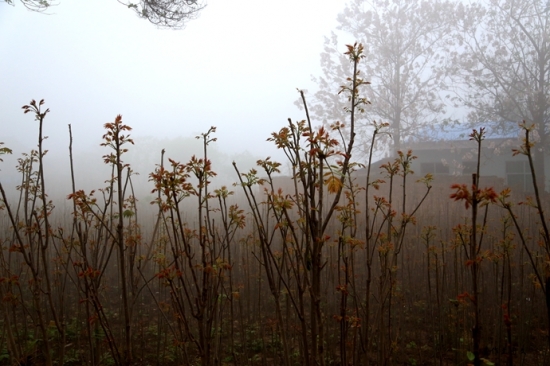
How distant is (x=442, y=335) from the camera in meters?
2.04

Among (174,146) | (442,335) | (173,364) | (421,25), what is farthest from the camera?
(174,146)

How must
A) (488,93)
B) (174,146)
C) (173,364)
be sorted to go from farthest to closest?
(174,146), (488,93), (173,364)

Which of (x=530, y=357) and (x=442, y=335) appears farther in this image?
(x=530, y=357)

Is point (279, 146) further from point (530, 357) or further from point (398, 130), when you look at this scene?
point (398, 130)

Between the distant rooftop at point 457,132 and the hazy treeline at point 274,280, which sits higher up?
the distant rooftop at point 457,132

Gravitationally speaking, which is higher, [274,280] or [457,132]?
[457,132]

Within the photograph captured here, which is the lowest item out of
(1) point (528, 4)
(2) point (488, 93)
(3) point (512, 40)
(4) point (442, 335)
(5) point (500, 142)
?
(4) point (442, 335)

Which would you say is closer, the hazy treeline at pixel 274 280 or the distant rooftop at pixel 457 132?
the hazy treeline at pixel 274 280

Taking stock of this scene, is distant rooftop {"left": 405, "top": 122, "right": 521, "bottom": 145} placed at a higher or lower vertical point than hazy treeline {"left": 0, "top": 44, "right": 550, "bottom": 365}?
higher

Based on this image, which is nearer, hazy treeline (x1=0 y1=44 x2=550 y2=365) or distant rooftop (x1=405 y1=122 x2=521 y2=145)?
hazy treeline (x1=0 y1=44 x2=550 y2=365)

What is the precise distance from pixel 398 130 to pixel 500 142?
2212 mm

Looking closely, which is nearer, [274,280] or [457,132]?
[274,280]

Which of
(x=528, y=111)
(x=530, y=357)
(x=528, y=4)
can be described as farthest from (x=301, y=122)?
(x=528, y=4)

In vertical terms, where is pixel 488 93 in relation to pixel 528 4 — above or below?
below
